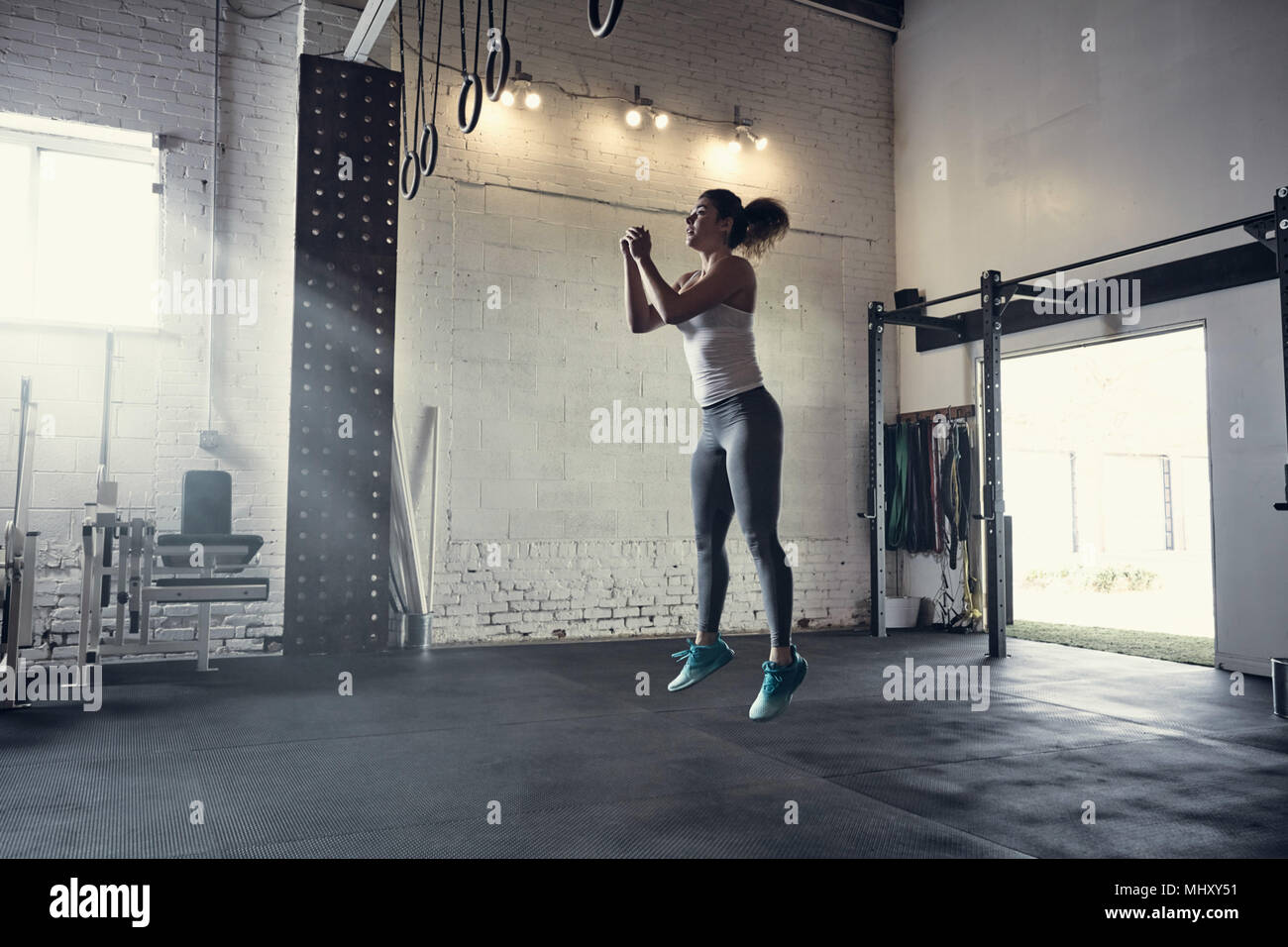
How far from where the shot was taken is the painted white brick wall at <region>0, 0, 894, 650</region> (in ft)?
17.2

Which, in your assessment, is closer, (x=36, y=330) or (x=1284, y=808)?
(x=1284, y=808)

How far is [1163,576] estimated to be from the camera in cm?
1166

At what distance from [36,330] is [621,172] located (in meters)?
3.84

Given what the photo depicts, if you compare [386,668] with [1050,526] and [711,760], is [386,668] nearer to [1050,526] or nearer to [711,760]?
[711,760]

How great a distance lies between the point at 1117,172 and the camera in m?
5.88

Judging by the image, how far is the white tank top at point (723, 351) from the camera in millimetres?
2594

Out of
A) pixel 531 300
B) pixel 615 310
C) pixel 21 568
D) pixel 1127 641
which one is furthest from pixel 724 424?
pixel 1127 641

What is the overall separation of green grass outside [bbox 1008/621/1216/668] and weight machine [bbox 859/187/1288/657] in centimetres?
73

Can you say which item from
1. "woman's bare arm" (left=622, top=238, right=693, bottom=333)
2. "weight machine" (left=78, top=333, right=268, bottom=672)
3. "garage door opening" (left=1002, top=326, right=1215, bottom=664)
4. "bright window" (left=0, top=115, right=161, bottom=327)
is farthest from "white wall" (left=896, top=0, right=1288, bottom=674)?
"bright window" (left=0, top=115, right=161, bottom=327)

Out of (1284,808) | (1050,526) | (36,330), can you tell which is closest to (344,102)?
(36,330)

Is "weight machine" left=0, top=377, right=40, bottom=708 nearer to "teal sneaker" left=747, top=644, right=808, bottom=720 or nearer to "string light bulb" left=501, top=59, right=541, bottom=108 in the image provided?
"teal sneaker" left=747, top=644, right=808, bottom=720

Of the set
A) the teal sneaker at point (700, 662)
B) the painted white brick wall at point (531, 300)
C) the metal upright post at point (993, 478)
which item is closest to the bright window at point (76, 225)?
the painted white brick wall at point (531, 300)

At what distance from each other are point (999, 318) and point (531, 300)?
3.04 metres

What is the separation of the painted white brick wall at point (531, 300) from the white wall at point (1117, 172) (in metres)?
0.52
